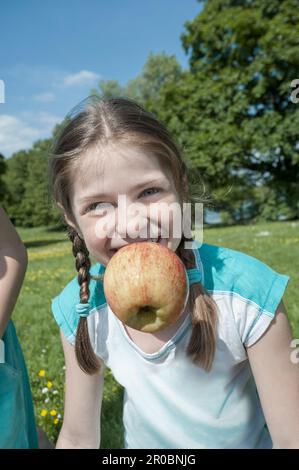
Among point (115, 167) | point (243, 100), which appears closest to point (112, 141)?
point (115, 167)

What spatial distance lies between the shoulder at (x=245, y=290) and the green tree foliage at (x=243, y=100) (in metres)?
20.2

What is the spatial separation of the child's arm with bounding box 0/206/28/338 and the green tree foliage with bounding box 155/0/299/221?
794 inches

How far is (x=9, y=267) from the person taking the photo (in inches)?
71.0

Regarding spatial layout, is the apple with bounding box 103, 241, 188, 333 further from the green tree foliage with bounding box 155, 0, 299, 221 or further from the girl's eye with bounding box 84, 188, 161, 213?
the green tree foliage with bounding box 155, 0, 299, 221

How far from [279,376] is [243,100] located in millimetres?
23321

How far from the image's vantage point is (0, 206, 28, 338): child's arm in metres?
1.78

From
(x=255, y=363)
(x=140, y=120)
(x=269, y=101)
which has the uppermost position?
(x=269, y=101)

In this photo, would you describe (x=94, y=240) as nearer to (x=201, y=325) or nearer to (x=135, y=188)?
(x=135, y=188)

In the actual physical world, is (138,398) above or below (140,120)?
below

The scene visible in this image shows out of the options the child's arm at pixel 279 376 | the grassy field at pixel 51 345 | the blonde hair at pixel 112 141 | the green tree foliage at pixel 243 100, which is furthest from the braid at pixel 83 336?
the green tree foliage at pixel 243 100
